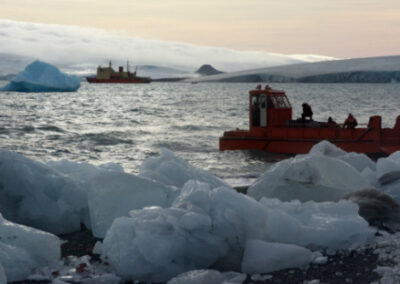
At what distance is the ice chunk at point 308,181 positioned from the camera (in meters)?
6.28

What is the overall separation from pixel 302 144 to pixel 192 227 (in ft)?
37.0

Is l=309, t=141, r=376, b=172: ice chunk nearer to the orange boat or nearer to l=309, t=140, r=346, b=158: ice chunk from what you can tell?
l=309, t=140, r=346, b=158: ice chunk

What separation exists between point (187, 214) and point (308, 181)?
→ 2336 millimetres

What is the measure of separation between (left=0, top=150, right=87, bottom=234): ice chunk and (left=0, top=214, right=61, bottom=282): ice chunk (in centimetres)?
94

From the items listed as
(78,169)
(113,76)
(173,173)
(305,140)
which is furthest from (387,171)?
(113,76)

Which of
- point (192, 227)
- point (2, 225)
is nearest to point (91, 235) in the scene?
point (2, 225)

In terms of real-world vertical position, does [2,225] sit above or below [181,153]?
above

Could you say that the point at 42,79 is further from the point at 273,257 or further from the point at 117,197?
the point at 273,257

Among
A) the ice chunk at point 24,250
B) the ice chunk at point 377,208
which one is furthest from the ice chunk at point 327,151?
the ice chunk at point 24,250

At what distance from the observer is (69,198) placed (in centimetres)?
575

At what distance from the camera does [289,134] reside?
15.5m

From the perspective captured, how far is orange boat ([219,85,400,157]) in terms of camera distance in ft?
48.0

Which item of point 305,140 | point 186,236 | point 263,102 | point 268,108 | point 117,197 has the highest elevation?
point 263,102

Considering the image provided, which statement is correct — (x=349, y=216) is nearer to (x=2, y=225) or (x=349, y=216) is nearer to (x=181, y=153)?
(x=2, y=225)
